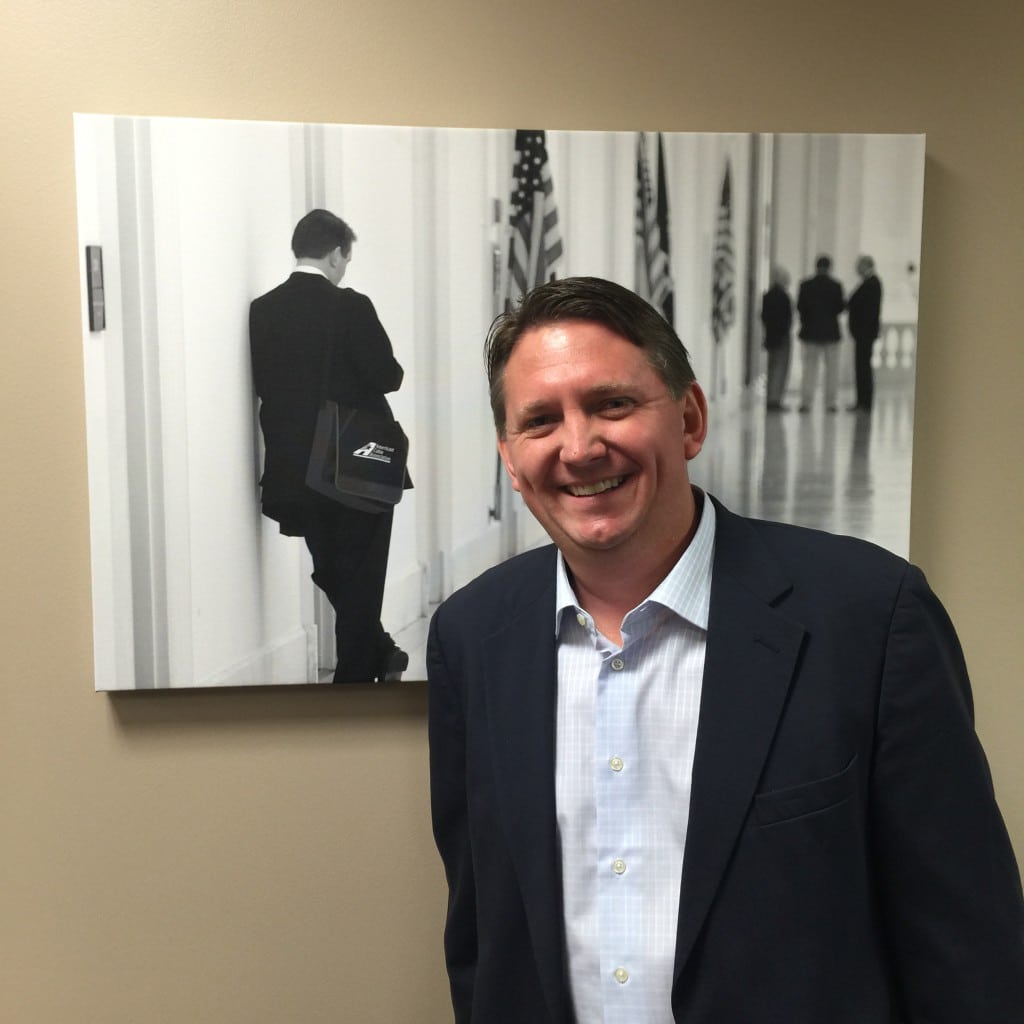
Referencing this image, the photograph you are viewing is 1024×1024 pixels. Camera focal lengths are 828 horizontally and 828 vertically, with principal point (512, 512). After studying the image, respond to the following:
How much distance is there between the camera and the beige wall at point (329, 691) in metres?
1.32

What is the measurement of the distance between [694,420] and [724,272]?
1.28ft

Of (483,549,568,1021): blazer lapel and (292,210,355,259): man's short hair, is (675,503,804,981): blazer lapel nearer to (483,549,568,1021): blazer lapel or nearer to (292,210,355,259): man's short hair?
(483,549,568,1021): blazer lapel

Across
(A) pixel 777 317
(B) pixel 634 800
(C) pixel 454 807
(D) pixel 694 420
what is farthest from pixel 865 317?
(C) pixel 454 807

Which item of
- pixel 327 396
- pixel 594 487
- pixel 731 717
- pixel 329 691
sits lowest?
pixel 329 691

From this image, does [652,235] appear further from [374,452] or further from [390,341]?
[374,452]

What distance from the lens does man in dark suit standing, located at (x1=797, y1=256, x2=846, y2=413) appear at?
4.48 feet

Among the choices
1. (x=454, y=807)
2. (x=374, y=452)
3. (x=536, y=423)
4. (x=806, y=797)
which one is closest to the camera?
(x=806, y=797)

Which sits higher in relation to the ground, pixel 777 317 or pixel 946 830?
pixel 777 317

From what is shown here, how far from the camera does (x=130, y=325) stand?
131 centimetres

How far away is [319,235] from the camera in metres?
1.31

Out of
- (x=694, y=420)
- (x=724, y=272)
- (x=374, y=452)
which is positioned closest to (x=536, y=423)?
(x=694, y=420)

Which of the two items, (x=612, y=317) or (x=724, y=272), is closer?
(x=612, y=317)

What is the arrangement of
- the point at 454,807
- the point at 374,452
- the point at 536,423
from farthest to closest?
the point at 374,452
the point at 454,807
the point at 536,423

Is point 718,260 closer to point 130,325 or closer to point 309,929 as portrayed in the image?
point 130,325
